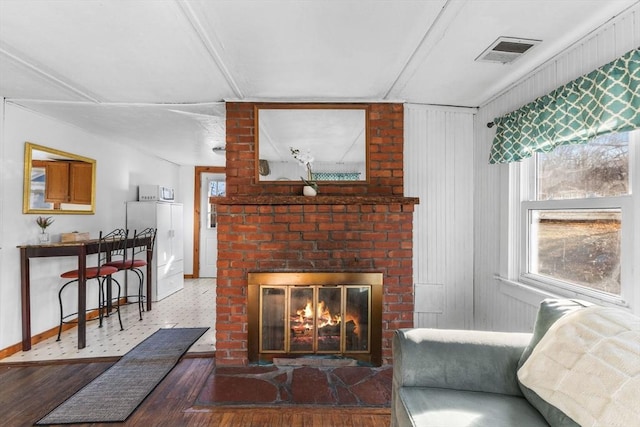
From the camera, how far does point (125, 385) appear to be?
2.16m

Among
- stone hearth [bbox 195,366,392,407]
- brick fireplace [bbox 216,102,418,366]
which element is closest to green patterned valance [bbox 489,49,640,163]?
brick fireplace [bbox 216,102,418,366]

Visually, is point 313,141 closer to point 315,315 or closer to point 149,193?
point 315,315

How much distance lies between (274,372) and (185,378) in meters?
0.64

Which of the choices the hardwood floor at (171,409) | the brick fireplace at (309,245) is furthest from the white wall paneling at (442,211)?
the hardwood floor at (171,409)

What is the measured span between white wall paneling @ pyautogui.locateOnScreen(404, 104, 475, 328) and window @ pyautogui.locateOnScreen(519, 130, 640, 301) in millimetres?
555

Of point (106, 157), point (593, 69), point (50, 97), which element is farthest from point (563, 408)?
point (106, 157)

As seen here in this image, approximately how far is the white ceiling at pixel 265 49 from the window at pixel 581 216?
0.66m

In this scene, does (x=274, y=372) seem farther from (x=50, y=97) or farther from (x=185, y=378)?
(x=50, y=97)

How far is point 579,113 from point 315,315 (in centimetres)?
211

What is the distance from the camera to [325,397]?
2.04 meters

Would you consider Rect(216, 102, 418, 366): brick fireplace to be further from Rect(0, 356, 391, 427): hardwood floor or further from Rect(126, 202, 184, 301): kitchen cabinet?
Rect(126, 202, 184, 301): kitchen cabinet

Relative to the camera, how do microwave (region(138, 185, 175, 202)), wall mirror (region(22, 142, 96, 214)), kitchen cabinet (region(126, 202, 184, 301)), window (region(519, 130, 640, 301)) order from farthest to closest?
1. microwave (region(138, 185, 175, 202))
2. kitchen cabinet (region(126, 202, 184, 301))
3. wall mirror (region(22, 142, 96, 214))
4. window (region(519, 130, 640, 301))

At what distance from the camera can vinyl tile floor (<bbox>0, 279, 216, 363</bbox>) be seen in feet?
8.91

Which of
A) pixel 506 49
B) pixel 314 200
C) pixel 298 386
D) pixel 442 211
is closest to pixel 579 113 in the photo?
pixel 506 49
